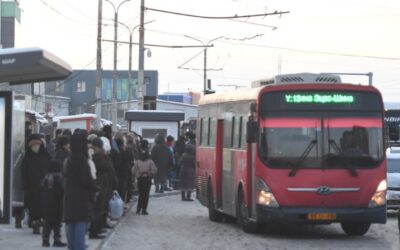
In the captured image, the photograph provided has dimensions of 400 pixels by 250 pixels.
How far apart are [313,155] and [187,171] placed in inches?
419

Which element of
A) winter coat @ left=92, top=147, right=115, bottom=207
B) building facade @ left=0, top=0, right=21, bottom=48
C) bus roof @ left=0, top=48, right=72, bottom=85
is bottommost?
winter coat @ left=92, top=147, right=115, bottom=207

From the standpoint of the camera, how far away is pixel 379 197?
15.9 m

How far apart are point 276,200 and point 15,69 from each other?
6136mm

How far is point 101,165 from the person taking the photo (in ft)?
47.1

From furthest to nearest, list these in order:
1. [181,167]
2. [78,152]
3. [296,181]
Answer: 1. [181,167]
2. [296,181]
3. [78,152]

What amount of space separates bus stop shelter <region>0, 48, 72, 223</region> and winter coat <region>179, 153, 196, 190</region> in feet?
43.5

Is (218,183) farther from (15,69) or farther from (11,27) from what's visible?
(11,27)

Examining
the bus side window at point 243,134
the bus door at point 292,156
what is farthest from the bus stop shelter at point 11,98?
the bus side window at point 243,134

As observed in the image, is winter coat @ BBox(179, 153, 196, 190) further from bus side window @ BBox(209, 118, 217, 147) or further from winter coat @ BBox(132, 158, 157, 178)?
bus side window @ BBox(209, 118, 217, 147)

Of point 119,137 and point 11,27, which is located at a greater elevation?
point 11,27

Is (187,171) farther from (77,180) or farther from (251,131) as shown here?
(77,180)

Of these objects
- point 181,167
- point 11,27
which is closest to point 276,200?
point 181,167

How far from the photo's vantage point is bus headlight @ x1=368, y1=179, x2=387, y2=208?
1581cm

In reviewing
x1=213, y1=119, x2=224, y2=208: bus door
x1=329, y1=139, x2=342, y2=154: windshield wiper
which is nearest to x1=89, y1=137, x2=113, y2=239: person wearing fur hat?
x1=329, y1=139, x2=342, y2=154: windshield wiper
